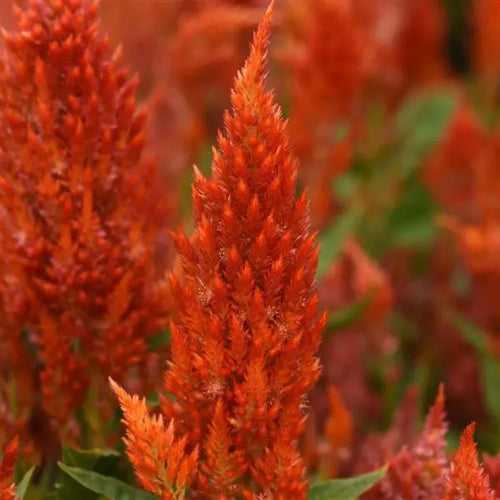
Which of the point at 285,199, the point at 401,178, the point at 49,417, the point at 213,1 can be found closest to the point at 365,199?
the point at 401,178

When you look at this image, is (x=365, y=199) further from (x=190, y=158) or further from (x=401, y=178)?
(x=190, y=158)

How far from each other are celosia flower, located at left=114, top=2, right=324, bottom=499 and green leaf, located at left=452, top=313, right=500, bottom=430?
2.27 feet

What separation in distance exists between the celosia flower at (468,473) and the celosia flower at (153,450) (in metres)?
0.24

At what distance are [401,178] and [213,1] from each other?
567 mm

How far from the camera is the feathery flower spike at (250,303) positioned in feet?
2.76

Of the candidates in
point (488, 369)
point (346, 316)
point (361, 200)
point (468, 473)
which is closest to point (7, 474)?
point (468, 473)

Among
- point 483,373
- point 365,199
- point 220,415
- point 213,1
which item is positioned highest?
point 213,1

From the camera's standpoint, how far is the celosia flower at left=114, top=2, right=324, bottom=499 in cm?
84

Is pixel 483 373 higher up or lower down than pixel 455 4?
lower down

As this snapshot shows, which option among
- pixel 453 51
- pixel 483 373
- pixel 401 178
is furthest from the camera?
pixel 453 51

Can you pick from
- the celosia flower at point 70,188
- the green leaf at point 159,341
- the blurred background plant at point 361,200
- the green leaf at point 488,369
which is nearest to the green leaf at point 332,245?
the blurred background plant at point 361,200

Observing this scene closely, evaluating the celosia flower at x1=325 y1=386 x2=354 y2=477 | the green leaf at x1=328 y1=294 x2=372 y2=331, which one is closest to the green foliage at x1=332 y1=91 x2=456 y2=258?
the green leaf at x1=328 y1=294 x2=372 y2=331

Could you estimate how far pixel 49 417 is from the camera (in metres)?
1.13

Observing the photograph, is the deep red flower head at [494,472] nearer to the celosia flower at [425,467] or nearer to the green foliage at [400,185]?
the celosia flower at [425,467]
